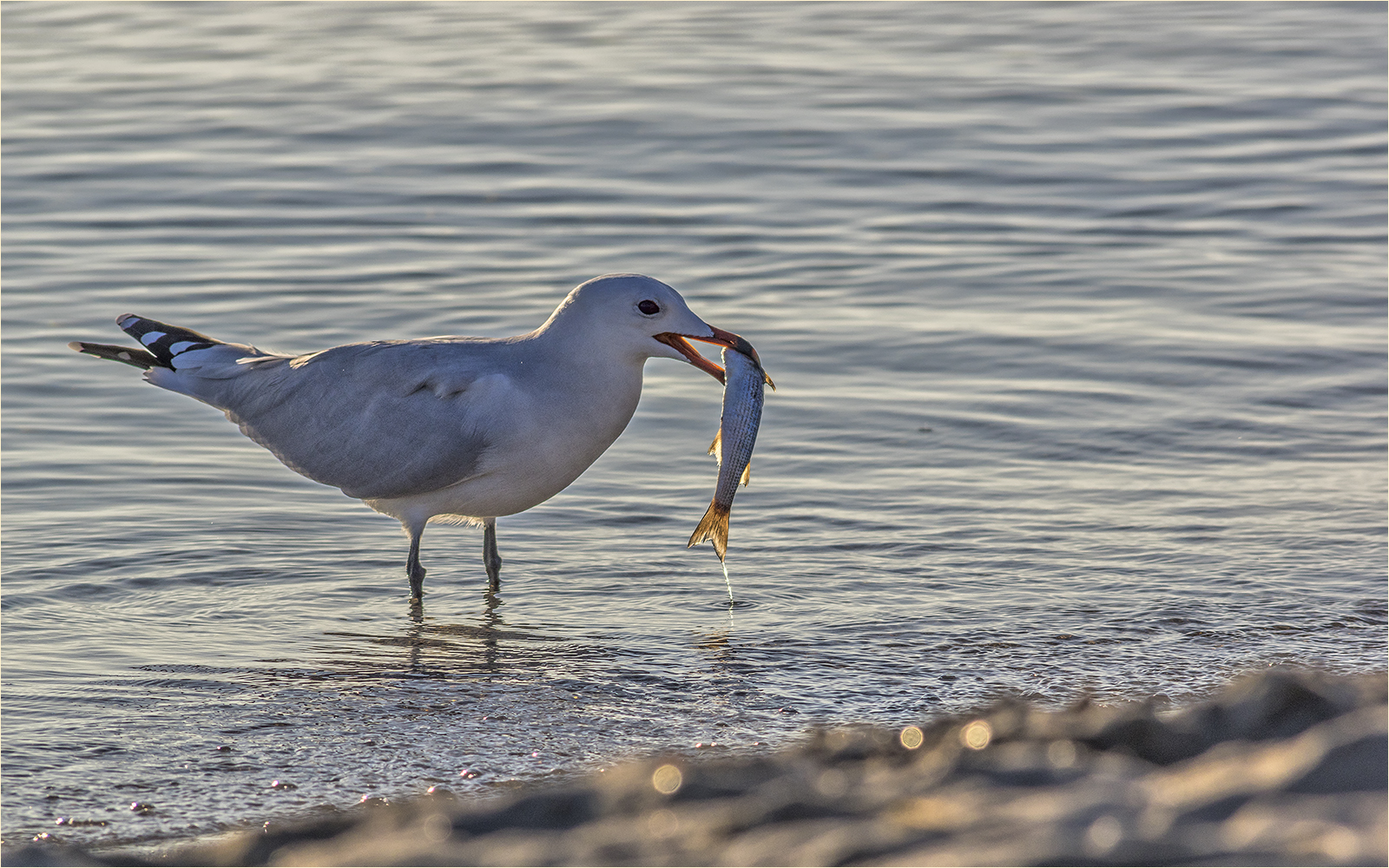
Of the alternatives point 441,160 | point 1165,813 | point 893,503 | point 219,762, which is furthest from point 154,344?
point 441,160

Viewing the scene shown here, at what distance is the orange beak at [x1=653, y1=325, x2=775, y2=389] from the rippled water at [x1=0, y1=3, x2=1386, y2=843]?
99 cm

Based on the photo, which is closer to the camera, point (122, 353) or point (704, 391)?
point (122, 353)

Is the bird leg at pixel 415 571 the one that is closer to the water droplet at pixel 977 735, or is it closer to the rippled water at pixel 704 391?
the rippled water at pixel 704 391

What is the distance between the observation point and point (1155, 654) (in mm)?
6289

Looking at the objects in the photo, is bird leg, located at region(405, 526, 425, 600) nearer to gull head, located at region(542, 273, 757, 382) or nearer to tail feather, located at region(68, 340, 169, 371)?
gull head, located at region(542, 273, 757, 382)

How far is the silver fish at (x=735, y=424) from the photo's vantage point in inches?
255

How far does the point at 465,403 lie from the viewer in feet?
22.3

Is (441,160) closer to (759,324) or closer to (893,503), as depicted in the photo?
(759,324)

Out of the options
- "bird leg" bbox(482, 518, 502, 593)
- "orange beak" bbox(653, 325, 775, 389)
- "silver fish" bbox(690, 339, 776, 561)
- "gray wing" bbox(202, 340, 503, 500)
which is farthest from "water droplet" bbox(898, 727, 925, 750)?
"bird leg" bbox(482, 518, 502, 593)

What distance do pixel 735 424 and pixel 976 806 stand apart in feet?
9.36

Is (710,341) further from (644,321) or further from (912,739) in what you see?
(912,739)

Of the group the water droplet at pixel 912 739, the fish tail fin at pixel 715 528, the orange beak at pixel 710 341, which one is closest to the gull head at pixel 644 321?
the orange beak at pixel 710 341

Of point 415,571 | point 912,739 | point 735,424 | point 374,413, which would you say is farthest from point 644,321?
point 912,739

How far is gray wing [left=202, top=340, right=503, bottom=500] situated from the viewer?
22.4ft
